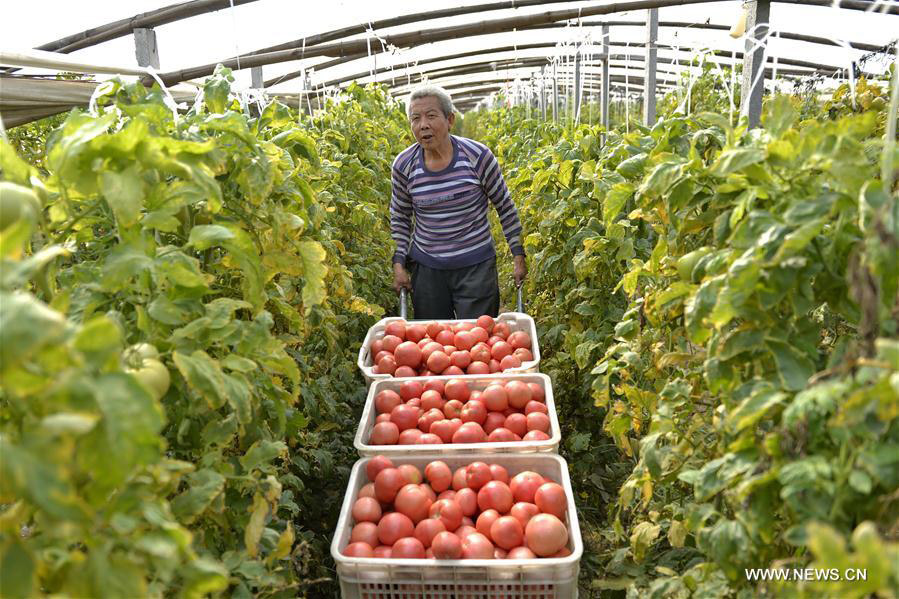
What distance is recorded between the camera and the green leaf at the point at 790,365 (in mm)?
1287

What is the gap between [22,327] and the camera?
741 mm

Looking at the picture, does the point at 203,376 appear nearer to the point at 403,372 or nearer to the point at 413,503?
the point at 413,503

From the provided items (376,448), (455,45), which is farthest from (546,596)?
(455,45)

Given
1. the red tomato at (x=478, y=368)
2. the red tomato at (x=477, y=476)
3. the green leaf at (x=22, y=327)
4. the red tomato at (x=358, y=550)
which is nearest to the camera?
the green leaf at (x=22, y=327)

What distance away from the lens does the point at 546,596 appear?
75.6 inches

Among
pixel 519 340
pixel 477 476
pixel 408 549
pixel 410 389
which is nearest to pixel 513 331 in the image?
pixel 519 340

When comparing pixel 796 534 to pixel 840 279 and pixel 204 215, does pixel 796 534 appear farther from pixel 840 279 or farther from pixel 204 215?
pixel 204 215

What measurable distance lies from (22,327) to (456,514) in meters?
1.62

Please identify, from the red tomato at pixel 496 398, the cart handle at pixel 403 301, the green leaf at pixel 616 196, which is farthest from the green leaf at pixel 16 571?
the cart handle at pixel 403 301

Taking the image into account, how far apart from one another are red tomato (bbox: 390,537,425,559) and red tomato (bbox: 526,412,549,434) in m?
0.70

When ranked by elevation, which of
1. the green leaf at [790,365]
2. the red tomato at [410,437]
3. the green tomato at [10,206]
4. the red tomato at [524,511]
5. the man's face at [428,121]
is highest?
the green tomato at [10,206]

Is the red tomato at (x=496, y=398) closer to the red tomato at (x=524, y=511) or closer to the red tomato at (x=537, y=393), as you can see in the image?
the red tomato at (x=537, y=393)

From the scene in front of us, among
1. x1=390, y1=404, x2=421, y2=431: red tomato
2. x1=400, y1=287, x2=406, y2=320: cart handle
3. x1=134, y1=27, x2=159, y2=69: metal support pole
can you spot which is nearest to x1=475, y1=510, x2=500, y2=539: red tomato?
x1=390, y1=404, x2=421, y2=431: red tomato

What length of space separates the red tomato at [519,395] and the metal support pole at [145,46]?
3685mm
